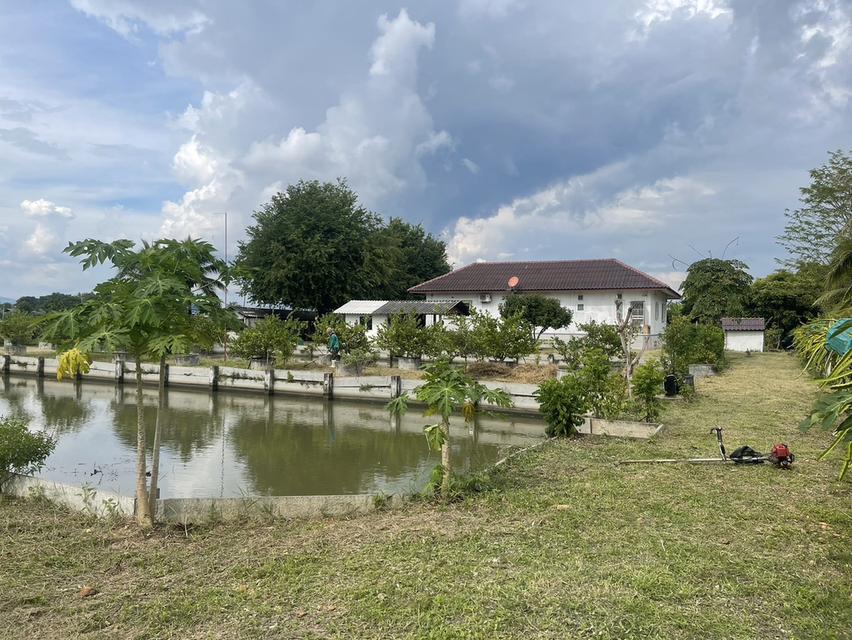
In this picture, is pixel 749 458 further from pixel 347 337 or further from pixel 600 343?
pixel 347 337

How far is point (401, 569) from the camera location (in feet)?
12.6

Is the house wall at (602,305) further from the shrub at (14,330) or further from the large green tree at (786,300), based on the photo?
the shrub at (14,330)

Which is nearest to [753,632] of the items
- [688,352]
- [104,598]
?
[104,598]

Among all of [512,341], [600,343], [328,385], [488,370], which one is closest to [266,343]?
[328,385]

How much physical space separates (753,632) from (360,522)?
292 centimetres

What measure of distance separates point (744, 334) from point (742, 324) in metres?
0.46

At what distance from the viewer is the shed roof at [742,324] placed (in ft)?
86.5

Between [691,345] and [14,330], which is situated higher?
[14,330]

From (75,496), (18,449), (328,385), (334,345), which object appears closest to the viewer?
(75,496)

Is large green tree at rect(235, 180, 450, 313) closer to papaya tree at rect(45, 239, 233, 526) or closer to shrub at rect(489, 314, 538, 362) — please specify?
shrub at rect(489, 314, 538, 362)

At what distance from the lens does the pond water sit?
8031 millimetres

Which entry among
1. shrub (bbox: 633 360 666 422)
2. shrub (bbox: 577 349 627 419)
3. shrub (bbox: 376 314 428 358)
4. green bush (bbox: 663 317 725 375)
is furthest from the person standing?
shrub (bbox: 633 360 666 422)

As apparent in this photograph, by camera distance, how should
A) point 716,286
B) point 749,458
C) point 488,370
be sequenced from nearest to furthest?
point 749,458 → point 488,370 → point 716,286

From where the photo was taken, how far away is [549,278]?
3278 cm
